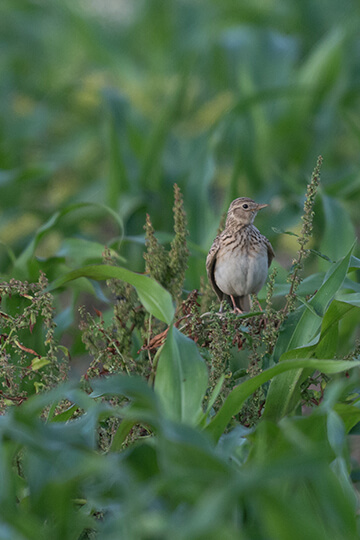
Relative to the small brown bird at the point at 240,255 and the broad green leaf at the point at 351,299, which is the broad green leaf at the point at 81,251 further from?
the broad green leaf at the point at 351,299

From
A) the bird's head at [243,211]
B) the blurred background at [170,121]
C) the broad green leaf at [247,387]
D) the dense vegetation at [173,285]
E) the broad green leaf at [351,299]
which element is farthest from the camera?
the blurred background at [170,121]

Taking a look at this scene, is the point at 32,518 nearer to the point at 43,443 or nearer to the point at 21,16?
the point at 43,443

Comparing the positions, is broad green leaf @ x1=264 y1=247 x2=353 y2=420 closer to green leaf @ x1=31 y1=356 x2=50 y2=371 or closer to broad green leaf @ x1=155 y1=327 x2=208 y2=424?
broad green leaf @ x1=155 y1=327 x2=208 y2=424

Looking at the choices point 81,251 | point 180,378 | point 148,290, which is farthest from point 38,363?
point 81,251

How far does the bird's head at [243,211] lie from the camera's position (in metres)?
2.11

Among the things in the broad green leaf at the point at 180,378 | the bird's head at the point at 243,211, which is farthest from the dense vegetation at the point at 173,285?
the bird's head at the point at 243,211

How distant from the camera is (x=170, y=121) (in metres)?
5.52

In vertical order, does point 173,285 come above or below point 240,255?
below

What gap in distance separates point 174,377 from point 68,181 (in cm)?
430

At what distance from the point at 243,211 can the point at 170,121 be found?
11.5 feet

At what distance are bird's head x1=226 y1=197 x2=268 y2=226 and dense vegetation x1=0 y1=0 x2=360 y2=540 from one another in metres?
0.16

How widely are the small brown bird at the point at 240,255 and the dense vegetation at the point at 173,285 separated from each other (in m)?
0.10

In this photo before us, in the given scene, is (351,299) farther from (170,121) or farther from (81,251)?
(170,121)

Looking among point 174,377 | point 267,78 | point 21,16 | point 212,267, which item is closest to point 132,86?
point 267,78
